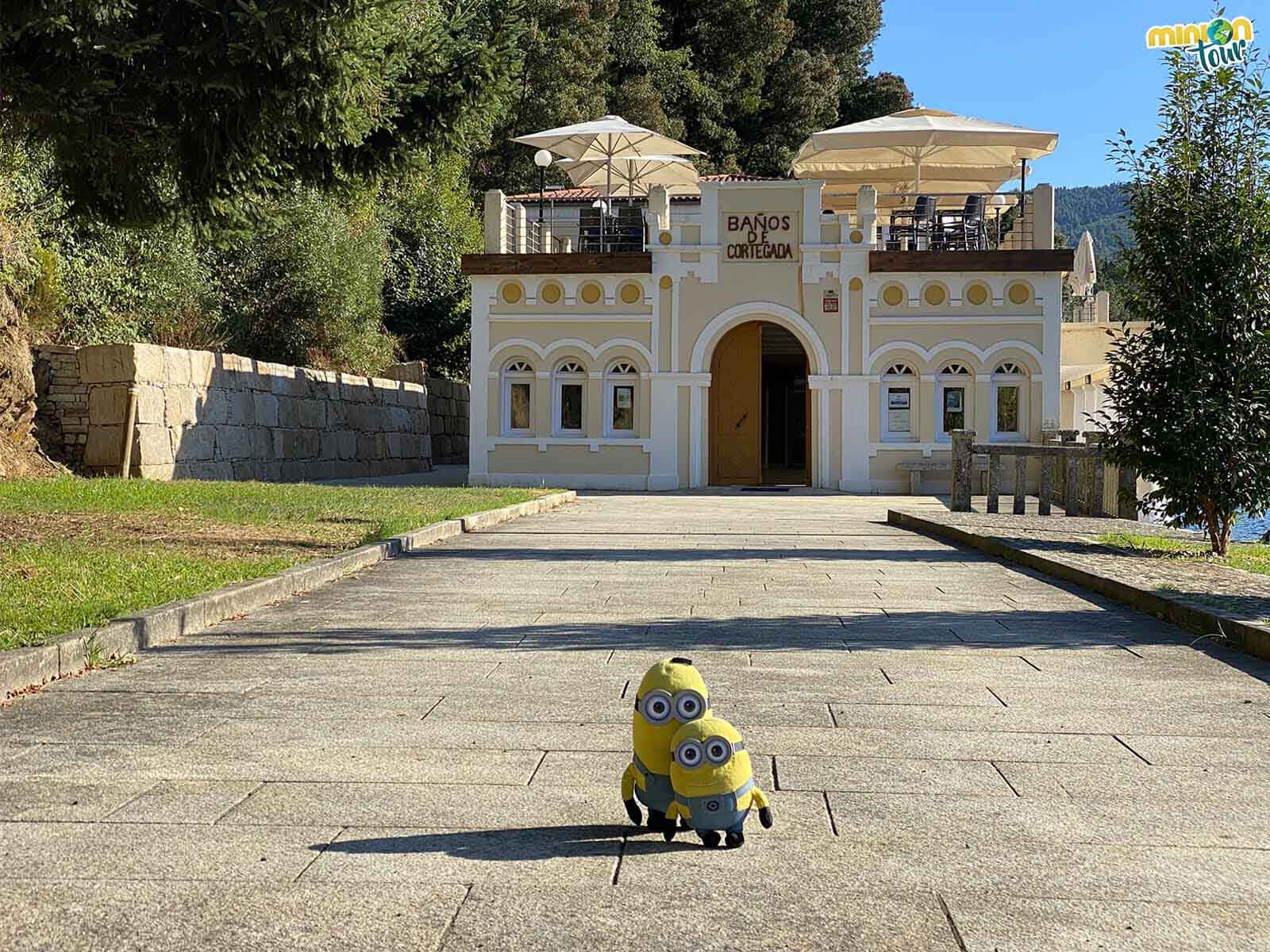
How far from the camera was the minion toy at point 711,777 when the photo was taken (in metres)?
3.73

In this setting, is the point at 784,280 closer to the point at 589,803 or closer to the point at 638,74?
the point at 589,803

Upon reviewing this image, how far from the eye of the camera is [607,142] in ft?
101

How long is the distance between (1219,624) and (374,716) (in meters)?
4.87

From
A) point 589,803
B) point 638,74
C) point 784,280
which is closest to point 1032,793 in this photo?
point 589,803

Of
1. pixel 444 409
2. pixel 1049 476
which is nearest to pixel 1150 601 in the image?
pixel 1049 476

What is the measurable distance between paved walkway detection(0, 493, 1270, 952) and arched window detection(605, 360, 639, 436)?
19.8 meters

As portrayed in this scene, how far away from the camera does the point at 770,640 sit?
7.95 meters

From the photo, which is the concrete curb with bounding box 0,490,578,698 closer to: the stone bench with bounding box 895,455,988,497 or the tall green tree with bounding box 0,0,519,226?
the tall green tree with bounding box 0,0,519,226

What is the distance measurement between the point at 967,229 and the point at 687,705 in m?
26.0

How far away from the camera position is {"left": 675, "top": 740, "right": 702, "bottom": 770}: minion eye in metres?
3.72

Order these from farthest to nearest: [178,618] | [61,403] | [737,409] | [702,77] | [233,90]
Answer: [702,77]
[737,409]
[61,403]
[233,90]
[178,618]

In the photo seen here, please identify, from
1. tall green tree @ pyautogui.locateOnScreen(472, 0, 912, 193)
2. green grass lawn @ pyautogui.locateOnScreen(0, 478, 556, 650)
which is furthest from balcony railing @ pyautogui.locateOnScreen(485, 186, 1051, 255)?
tall green tree @ pyautogui.locateOnScreen(472, 0, 912, 193)

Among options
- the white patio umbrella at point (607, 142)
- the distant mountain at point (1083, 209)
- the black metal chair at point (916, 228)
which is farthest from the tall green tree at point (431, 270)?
the distant mountain at point (1083, 209)

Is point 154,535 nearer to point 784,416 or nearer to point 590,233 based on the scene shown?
point 590,233
